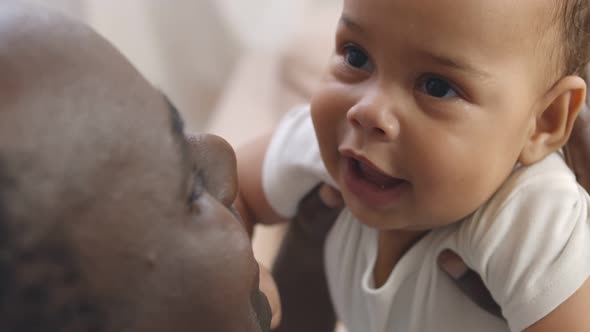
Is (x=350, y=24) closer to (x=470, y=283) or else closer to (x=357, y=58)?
(x=357, y=58)

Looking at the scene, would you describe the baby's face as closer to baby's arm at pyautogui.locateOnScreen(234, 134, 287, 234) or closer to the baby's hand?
the baby's hand

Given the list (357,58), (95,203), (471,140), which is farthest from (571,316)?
(95,203)

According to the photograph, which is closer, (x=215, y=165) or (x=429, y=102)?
(x=215, y=165)

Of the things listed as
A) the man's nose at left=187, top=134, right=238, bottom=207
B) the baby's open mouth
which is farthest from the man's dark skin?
the man's nose at left=187, top=134, right=238, bottom=207

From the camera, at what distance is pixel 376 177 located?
59 centimetres

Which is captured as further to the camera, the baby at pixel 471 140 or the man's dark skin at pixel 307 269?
the man's dark skin at pixel 307 269

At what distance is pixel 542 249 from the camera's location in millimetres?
571

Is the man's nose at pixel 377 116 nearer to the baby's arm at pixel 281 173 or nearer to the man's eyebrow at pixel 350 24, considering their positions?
the man's eyebrow at pixel 350 24

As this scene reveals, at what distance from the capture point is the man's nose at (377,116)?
536 mm

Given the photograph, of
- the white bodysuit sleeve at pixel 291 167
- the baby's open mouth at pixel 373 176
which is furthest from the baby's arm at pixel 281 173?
the baby's open mouth at pixel 373 176

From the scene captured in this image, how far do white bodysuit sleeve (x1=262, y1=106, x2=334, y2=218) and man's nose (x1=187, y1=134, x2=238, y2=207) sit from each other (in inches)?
13.2

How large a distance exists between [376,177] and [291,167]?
0.53 ft

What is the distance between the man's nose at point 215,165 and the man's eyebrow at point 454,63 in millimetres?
209

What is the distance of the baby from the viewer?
0.53 m
